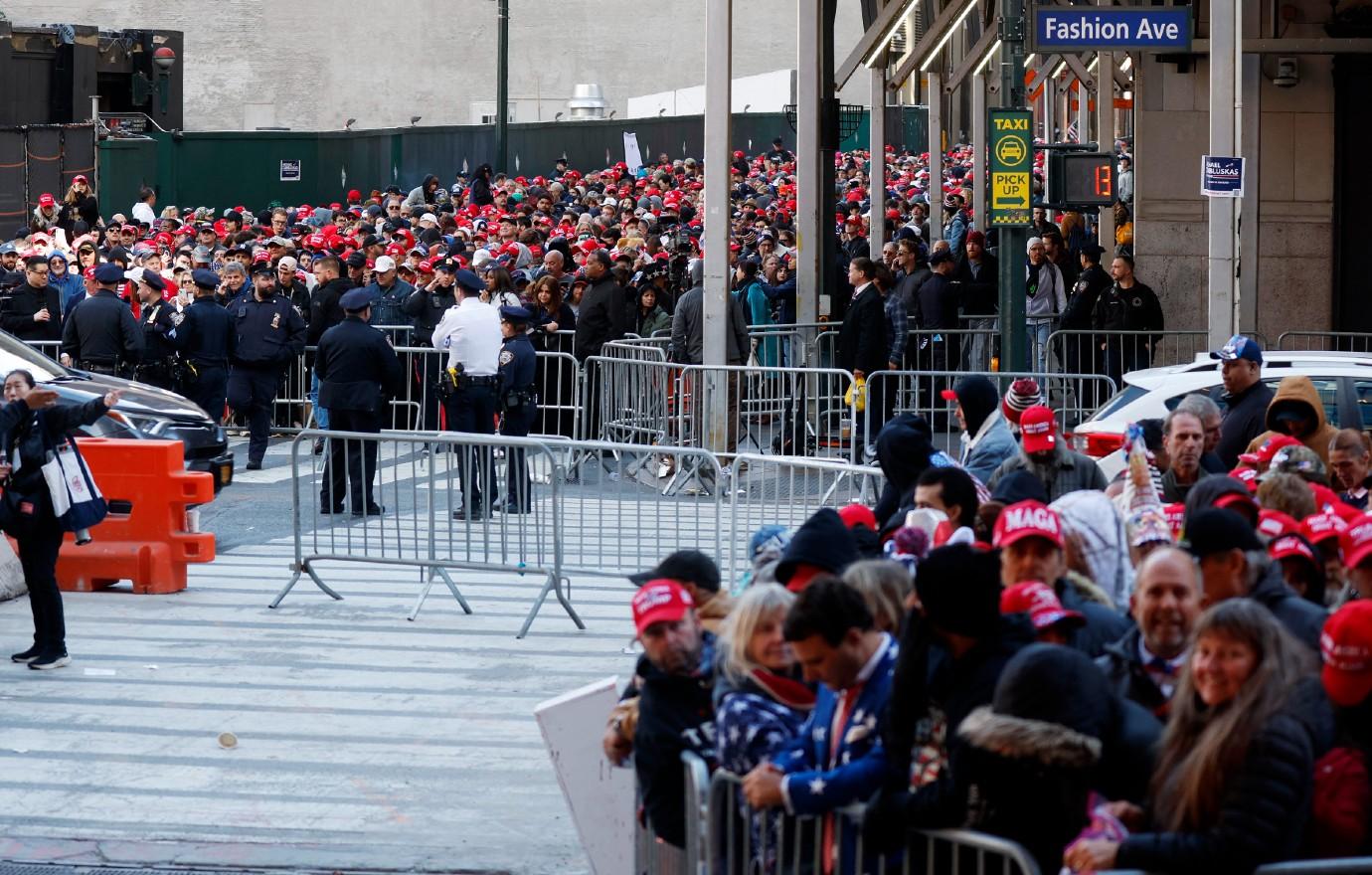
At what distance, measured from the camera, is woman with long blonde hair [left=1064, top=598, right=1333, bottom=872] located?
4.30m

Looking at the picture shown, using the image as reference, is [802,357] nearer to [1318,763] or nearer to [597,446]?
[597,446]

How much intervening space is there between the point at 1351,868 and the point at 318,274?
1620 cm

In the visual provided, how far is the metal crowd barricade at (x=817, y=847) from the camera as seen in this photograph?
15.7ft

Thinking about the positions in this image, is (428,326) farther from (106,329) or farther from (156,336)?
(106,329)

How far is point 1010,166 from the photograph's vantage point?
16.1m

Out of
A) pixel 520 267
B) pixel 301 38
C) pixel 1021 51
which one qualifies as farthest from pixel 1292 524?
pixel 301 38

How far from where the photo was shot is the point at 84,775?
895 centimetres

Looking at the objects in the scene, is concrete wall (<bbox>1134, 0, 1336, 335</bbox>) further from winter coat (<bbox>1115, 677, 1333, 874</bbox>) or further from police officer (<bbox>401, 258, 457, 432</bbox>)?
winter coat (<bbox>1115, 677, 1333, 874</bbox>)

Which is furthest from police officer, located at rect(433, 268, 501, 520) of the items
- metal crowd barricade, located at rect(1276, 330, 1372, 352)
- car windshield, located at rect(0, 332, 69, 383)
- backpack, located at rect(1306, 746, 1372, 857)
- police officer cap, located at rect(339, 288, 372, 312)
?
backpack, located at rect(1306, 746, 1372, 857)

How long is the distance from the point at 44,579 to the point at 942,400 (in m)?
10.3

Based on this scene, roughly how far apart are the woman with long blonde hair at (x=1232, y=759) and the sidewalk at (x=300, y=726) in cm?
356

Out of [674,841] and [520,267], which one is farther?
[520,267]

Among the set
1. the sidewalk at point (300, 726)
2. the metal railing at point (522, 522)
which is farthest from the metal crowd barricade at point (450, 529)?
the sidewalk at point (300, 726)

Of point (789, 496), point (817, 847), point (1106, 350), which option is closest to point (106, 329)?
point (789, 496)
